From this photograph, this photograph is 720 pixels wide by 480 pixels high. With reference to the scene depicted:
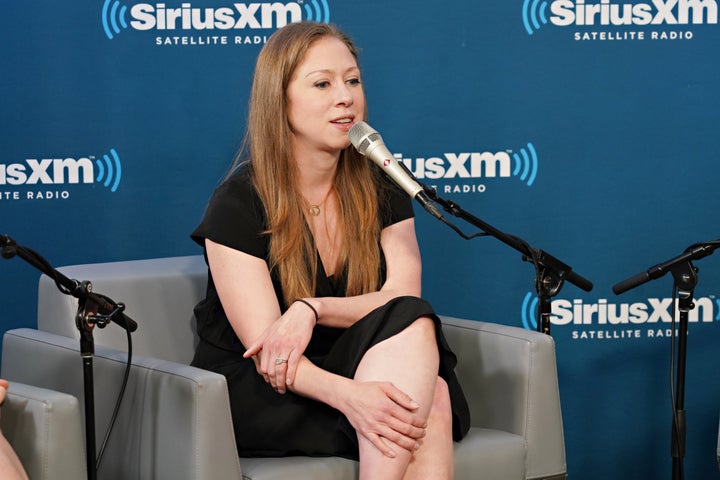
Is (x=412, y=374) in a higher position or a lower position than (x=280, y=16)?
lower

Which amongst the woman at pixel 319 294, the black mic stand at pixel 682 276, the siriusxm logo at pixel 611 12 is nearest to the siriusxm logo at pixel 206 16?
the siriusxm logo at pixel 611 12

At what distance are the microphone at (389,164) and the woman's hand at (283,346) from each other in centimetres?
37

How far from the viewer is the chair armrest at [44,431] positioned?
2102mm

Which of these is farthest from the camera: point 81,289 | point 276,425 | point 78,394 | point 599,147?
point 599,147

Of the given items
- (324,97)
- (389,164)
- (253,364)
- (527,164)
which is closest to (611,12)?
(527,164)

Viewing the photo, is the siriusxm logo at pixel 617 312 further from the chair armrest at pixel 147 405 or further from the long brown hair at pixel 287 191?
the chair armrest at pixel 147 405

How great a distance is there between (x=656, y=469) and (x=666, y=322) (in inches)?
20.3

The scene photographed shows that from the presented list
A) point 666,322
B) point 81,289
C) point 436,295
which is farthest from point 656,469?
point 81,289

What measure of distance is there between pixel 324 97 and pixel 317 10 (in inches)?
39.0

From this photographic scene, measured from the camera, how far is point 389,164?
224 cm

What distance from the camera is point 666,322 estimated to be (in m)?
3.67

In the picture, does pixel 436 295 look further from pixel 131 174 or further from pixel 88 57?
pixel 88 57

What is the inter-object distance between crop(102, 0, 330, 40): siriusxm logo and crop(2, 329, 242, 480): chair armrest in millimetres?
1134

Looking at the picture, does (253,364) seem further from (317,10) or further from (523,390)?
(317,10)
